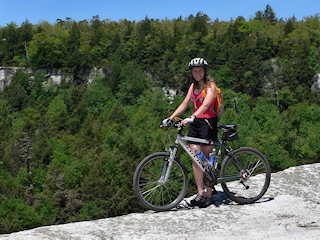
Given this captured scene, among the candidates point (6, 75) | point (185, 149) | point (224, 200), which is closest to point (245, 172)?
point (224, 200)

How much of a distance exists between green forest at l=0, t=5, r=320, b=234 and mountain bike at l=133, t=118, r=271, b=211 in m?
49.7

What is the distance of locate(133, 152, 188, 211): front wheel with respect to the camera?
6.79 metres

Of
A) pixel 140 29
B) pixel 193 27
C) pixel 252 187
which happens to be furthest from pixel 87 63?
pixel 252 187

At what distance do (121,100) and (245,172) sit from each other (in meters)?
131

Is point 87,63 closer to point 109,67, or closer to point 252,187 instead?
point 109,67

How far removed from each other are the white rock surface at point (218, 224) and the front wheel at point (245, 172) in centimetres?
20

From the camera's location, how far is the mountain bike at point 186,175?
6.88 metres

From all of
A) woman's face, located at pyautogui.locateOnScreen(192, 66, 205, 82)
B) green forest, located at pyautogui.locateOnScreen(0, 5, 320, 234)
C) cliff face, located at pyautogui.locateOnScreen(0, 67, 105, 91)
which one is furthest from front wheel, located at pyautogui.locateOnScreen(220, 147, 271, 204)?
cliff face, located at pyautogui.locateOnScreen(0, 67, 105, 91)

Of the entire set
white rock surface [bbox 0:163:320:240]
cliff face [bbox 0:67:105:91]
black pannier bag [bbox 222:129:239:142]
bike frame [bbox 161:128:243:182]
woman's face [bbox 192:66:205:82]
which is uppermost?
cliff face [bbox 0:67:105:91]

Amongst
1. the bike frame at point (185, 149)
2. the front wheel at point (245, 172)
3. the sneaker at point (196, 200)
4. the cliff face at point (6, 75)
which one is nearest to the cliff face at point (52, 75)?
the cliff face at point (6, 75)

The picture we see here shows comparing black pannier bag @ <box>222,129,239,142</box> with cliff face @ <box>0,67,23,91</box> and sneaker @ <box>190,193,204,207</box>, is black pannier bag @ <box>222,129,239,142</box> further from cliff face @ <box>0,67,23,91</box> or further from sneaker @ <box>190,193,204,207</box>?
cliff face @ <box>0,67,23,91</box>

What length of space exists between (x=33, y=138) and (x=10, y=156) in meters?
14.8

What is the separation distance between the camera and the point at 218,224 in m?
6.01

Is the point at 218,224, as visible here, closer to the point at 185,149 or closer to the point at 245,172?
the point at 185,149
